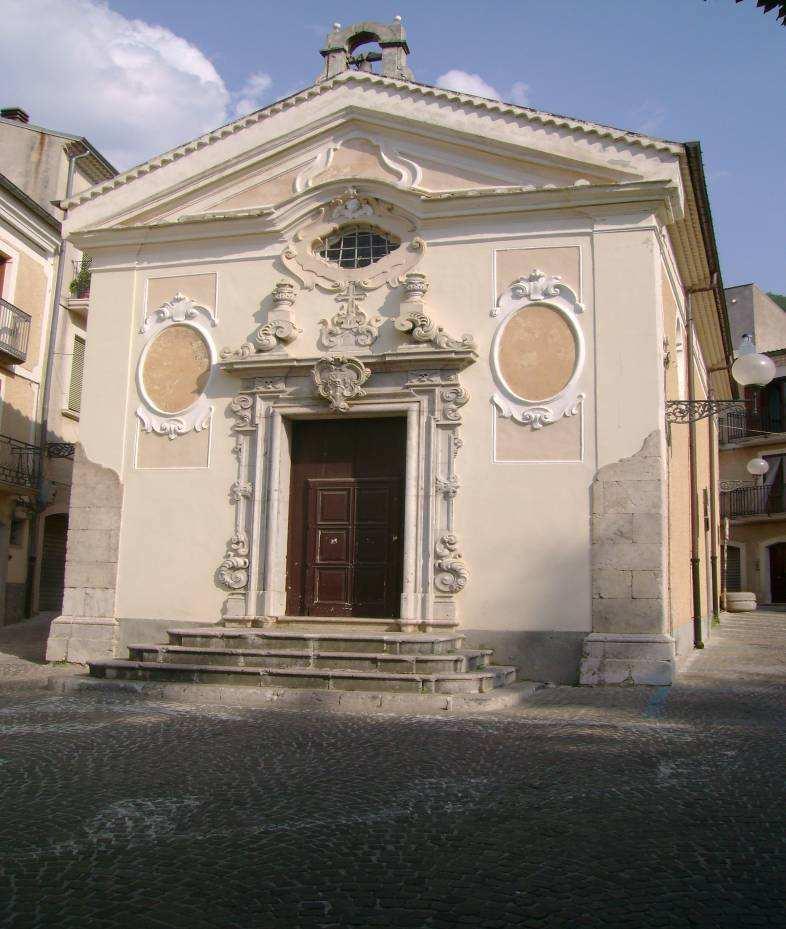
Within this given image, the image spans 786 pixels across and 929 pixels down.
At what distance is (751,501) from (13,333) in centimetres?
2717

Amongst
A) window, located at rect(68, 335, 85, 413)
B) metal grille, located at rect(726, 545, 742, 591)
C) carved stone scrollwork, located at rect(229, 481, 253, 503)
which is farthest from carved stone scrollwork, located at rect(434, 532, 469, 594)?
metal grille, located at rect(726, 545, 742, 591)

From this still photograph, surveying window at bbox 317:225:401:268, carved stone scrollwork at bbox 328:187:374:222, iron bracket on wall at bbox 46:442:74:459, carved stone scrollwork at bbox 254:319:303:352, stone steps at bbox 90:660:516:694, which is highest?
carved stone scrollwork at bbox 328:187:374:222

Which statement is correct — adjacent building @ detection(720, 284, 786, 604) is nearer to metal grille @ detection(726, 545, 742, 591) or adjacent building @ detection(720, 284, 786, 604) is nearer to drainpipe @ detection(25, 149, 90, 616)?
metal grille @ detection(726, 545, 742, 591)

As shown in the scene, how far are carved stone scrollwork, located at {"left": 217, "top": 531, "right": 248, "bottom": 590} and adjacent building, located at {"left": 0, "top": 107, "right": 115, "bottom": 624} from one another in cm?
906

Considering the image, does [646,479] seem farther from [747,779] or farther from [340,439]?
[747,779]

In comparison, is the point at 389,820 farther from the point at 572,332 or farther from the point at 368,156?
the point at 368,156

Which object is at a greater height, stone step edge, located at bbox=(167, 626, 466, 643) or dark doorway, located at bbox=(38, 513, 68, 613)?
dark doorway, located at bbox=(38, 513, 68, 613)

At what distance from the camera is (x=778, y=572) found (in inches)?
1409

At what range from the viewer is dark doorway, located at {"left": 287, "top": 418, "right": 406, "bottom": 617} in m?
12.3

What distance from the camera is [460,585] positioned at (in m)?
11.6

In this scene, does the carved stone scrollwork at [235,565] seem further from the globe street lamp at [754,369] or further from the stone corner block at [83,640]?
the globe street lamp at [754,369]

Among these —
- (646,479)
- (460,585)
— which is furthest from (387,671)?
(646,479)

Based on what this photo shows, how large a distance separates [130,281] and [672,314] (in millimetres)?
7902

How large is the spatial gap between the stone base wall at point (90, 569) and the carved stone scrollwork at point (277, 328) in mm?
2527
